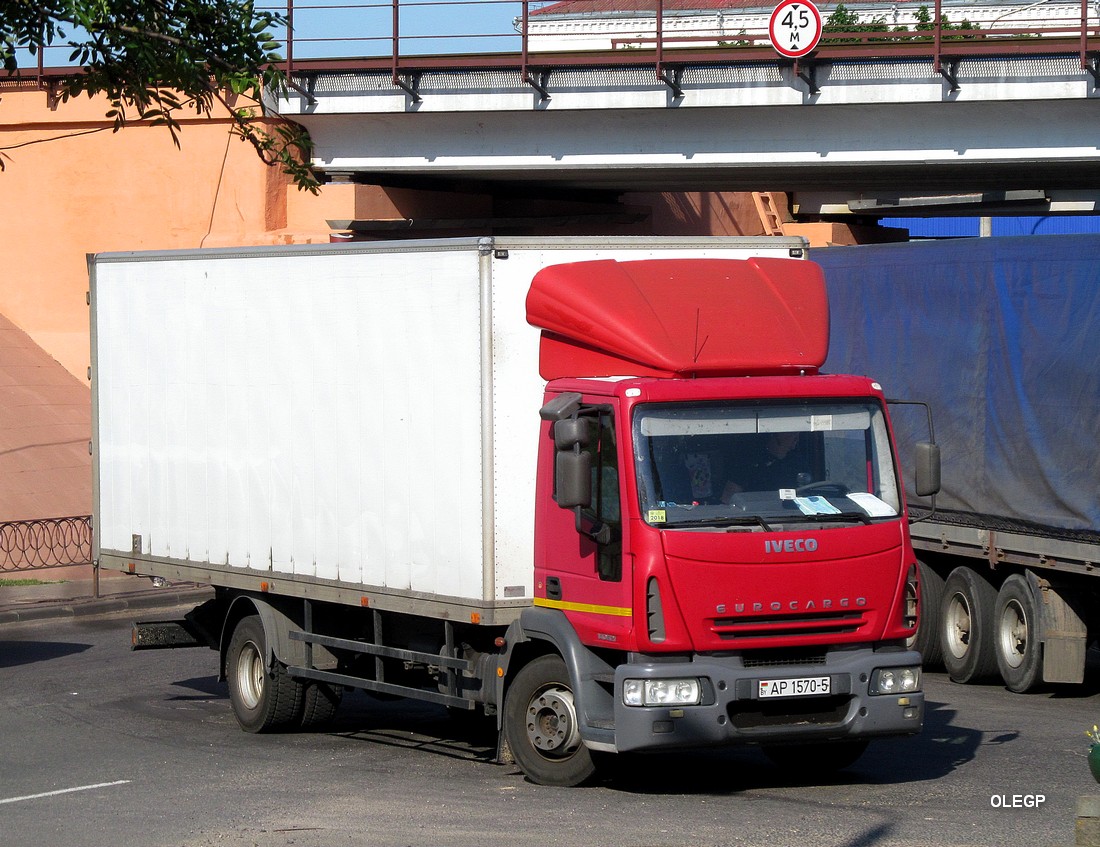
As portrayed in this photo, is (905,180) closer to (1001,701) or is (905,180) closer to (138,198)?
(138,198)

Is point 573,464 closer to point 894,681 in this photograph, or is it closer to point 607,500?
point 607,500

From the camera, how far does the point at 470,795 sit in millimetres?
9273

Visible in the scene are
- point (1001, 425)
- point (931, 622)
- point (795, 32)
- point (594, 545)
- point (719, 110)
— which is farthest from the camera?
point (719, 110)

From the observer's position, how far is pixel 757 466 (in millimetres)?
8703

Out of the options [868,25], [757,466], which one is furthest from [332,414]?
[868,25]

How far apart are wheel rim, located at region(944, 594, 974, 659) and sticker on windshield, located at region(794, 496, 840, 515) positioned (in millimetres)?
5650

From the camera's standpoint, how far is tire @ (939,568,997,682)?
13.6 metres

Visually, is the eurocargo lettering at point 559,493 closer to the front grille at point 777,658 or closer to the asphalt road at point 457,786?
the front grille at point 777,658

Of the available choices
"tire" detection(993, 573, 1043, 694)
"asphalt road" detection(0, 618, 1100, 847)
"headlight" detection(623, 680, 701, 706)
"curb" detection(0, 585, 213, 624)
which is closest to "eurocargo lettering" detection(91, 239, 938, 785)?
"headlight" detection(623, 680, 701, 706)

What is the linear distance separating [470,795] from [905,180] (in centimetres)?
2236

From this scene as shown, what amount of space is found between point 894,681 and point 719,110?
17.9m

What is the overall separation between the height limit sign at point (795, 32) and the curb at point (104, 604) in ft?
37.9

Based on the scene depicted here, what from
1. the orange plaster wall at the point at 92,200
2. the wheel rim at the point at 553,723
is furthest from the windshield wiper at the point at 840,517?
the orange plaster wall at the point at 92,200

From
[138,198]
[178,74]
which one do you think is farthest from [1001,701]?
[138,198]
